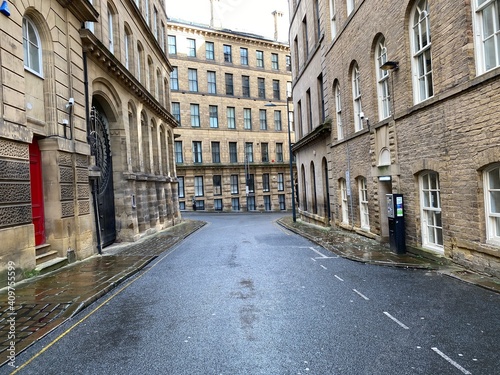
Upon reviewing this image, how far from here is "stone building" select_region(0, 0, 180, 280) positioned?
838cm

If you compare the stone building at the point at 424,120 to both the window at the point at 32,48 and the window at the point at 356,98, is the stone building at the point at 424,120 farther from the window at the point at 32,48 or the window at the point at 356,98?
the window at the point at 32,48

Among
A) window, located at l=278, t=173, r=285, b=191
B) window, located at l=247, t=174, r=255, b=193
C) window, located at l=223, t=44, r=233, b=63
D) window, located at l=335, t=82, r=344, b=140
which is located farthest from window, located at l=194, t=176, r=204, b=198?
window, located at l=335, t=82, r=344, b=140

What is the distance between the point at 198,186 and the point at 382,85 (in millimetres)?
31309

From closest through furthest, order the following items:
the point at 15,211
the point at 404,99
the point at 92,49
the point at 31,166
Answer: the point at 15,211
the point at 31,166
the point at 404,99
the point at 92,49

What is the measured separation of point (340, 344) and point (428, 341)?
107cm

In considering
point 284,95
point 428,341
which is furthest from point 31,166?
point 284,95

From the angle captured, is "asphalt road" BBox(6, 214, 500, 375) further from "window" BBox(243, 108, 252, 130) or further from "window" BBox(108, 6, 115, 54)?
"window" BBox(243, 108, 252, 130)

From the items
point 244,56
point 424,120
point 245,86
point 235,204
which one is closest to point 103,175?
point 424,120

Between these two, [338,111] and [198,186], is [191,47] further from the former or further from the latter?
[338,111]

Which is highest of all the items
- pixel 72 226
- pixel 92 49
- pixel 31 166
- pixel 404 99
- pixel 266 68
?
pixel 266 68

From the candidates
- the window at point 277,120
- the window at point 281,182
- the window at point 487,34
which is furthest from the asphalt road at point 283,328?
the window at point 277,120

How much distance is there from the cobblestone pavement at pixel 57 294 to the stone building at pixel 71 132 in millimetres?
661

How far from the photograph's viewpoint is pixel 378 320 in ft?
17.9

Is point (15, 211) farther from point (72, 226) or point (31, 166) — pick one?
point (72, 226)
